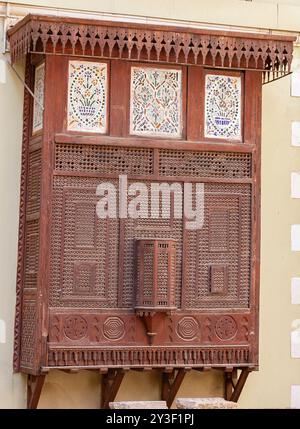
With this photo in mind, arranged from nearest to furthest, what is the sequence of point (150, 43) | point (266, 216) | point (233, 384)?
1. point (150, 43)
2. point (233, 384)
3. point (266, 216)

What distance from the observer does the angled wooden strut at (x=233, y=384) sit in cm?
908

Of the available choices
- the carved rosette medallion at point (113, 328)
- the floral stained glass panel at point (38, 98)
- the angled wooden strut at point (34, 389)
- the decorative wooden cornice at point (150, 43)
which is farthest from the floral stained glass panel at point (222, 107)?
the angled wooden strut at point (34, 389)

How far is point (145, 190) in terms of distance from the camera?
881 cm

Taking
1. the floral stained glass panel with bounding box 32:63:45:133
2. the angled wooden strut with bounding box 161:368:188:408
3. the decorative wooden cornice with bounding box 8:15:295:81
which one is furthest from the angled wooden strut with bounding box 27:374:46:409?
the decorative wooden cornice with bounding box 8:15:295:81

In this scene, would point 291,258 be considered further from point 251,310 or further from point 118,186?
point 118,186

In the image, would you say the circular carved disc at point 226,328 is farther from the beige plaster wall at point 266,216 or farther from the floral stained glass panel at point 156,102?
the floral stained glass panel at point 156,102

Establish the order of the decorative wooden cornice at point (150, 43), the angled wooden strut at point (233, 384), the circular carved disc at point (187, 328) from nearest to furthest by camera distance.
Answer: the decorative wooden cornice at point (150, 43), the circular carved disc at point (187, 328), the angled wooden strut at point (233, 384)

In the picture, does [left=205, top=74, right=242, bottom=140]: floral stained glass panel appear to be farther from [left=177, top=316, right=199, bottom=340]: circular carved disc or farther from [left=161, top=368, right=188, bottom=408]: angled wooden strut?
[left=161, top=368, right=188, bottom=408]: angled wooden strut

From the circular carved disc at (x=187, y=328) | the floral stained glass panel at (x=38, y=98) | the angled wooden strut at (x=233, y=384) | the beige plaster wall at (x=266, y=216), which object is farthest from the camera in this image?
the angled wooden strut at (x=233, y=384)

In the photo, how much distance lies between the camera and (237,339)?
8953 mm

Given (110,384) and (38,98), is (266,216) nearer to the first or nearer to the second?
(110,384)

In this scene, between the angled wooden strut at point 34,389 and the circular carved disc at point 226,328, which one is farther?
the circular carved disc at point 226,328

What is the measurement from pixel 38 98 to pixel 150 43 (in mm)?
871

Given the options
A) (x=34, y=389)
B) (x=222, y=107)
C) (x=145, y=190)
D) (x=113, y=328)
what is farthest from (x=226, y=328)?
(x=222, y=107)
